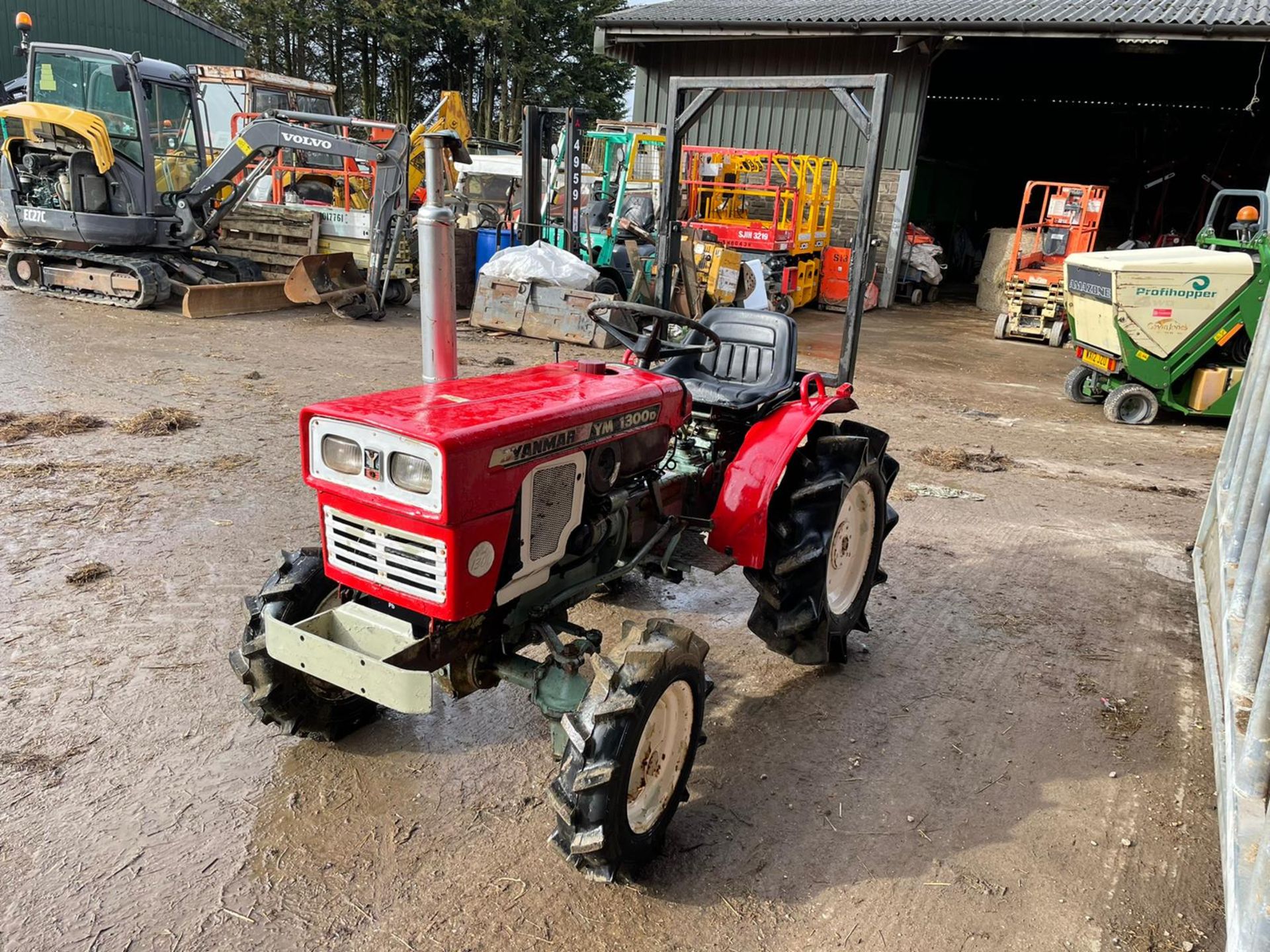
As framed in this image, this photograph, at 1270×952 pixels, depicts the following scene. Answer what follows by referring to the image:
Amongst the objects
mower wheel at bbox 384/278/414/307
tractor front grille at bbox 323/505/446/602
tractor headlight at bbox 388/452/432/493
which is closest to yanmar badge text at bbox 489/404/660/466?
tractor headlight at bbox 388/452/432/493

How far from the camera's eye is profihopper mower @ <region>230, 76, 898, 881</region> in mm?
2061

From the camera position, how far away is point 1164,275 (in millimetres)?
6574

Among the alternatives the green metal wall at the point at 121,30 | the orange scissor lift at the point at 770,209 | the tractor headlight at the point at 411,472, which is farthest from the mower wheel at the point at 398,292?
the green metal wall at the point at 121,30

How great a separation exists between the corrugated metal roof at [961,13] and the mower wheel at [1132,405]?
245 inches

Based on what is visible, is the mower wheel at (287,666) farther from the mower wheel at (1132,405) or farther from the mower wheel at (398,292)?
the mower wheel at (398,292)

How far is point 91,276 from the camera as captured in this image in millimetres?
9305

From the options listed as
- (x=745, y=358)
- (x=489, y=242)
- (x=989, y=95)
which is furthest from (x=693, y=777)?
(x=989, y=95)

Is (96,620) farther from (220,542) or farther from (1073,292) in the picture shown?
(1073,292)

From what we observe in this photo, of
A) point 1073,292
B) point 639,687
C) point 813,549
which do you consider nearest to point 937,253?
point 1073,292

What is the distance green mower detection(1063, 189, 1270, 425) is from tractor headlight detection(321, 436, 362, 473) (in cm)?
628

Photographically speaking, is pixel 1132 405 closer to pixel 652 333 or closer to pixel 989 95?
pixel 652 333

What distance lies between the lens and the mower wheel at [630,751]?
2.04 m

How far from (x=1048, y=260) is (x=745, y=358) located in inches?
388

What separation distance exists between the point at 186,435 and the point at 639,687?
4.26 m
